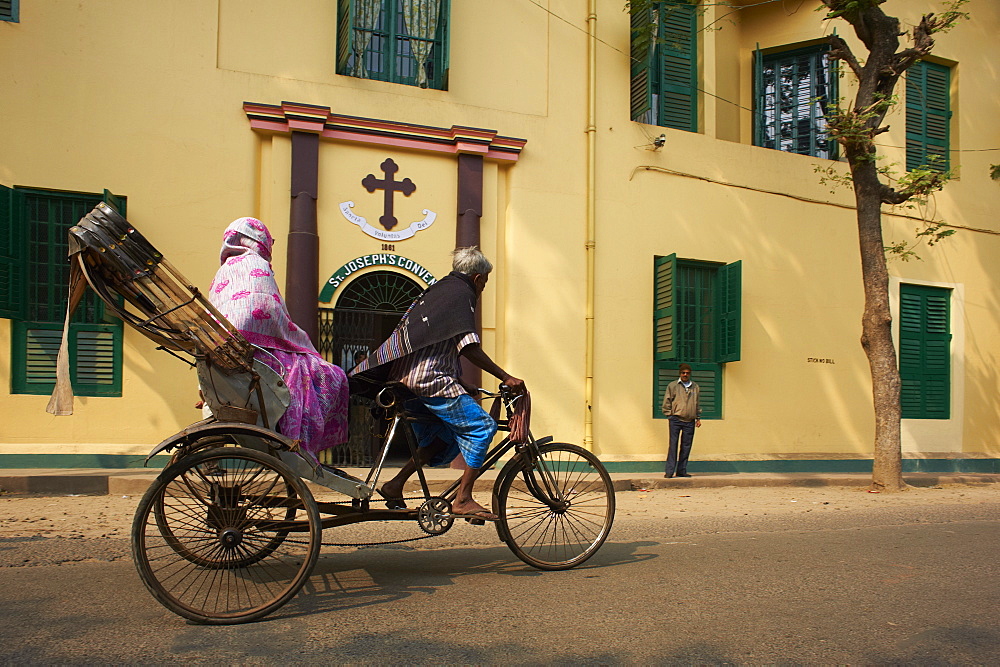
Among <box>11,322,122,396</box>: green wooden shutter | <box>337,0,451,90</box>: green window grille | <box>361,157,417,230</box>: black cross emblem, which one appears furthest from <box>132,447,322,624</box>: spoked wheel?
<box>337,0,451,90</box>: green window grille

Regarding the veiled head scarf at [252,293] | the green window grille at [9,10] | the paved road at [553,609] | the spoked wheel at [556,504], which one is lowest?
the paved road at [553,609]

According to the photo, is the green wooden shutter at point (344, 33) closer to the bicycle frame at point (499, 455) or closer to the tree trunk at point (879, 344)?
the tree trunk at point (879, 344)

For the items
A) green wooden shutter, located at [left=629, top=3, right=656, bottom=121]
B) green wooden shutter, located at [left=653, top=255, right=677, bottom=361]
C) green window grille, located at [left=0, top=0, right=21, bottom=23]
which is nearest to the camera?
green window grille, located at [left=0, top=0, right=21, bottom=23]

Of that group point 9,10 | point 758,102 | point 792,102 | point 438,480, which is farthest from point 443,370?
point 792,102

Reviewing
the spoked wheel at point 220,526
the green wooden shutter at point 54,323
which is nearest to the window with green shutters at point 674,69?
the green wooden shutter at point 54,323

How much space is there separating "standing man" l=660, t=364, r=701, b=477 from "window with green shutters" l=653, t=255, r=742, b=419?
71cm

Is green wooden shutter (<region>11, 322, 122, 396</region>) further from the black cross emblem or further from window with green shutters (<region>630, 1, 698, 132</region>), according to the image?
window with green shutters (<region>630, 1, 698, 132</region>)

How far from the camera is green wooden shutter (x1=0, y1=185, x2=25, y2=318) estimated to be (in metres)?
8.96

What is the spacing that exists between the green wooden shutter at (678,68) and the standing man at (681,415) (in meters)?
4.08

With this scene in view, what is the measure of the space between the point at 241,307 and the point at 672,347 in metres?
8.38

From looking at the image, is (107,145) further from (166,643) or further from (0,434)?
(166,643)

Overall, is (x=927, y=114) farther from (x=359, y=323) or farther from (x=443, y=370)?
(x=443, y=370)

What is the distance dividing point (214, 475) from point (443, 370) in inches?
52.1

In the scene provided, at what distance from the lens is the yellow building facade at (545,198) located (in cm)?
955
